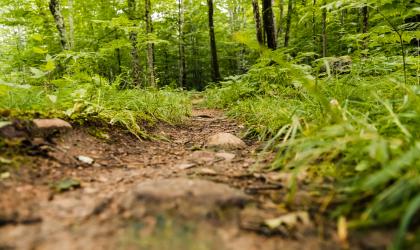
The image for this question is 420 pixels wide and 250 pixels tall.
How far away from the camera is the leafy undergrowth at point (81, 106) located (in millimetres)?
2199

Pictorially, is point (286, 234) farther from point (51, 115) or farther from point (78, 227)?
point (51, 115)

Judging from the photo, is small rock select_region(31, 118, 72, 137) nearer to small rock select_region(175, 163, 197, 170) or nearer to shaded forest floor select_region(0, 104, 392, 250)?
shaded forest floor select_region(0, 104, 392, 250)

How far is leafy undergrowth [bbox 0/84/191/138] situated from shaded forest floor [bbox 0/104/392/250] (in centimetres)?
57

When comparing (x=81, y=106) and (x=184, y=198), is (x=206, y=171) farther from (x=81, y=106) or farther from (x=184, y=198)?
(x=81, y=106)

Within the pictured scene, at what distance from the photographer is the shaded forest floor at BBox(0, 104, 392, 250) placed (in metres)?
0.96

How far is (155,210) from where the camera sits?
1132 millimetres

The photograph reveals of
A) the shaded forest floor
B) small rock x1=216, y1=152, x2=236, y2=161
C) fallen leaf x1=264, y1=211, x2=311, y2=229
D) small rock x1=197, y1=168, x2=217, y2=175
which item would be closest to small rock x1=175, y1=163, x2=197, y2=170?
the shaded forest floor

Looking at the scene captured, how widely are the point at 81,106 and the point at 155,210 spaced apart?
5.58 feet


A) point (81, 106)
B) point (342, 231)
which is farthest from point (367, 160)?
point (81, 106)

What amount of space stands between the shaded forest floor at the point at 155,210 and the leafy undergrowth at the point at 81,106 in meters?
0.57

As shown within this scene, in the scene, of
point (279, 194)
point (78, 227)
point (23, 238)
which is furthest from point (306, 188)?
point (23, 238)

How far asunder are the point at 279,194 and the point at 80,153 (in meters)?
1.39

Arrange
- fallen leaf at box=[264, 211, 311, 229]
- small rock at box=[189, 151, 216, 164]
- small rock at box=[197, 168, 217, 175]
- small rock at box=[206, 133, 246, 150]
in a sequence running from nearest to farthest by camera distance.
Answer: fallen leaf at box=[264, 211, 311, 229], small rock at box=[197, 168, 217, 175], small rock at box=[189, 151, 216, 164], small rock at box=[206, 133, 246, 150]

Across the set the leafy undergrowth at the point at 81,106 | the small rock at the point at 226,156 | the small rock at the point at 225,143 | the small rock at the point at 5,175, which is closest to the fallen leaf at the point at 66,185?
the small rock at the point at 5,175
